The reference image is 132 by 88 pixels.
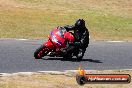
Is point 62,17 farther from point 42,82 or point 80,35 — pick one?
point 42,82

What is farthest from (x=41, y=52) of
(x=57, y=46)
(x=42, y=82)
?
(x=42, y=82)

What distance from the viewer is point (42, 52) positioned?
17.4 m

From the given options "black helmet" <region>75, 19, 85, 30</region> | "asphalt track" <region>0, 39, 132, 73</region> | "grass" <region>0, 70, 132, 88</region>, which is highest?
"black helmet" <region>75, 19, 85, 30</region>

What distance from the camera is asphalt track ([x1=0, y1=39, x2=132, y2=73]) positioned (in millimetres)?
15906

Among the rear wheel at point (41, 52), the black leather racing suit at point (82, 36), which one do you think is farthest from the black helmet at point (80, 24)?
the rear wheel at point (41, 52)

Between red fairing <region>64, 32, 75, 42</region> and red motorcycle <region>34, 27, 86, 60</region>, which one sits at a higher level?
red fairing <region>64, 32, 75, 42</region>

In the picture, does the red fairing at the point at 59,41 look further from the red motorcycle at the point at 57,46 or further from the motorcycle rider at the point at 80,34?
the motorcycle rider at the point at 80,34

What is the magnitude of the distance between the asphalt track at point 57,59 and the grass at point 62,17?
9.52 feet

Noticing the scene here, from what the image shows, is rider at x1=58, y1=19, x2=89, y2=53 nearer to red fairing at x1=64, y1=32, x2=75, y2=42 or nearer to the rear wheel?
red fairing at x1=64, y1=32, x2=75, y2=42

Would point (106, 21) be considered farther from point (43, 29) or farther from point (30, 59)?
point (30, 59)

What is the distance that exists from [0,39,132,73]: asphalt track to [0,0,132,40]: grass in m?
2.90

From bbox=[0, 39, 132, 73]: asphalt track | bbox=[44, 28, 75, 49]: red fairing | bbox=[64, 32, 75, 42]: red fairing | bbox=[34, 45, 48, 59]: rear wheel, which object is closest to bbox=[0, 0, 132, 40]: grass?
bbox=[0, 39, 132, 73]: asphalt track

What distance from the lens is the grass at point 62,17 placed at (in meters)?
26.1

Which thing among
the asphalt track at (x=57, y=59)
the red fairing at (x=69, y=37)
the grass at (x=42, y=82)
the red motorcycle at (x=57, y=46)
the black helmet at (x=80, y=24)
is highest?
the black helmet at (x=80, y=24)
